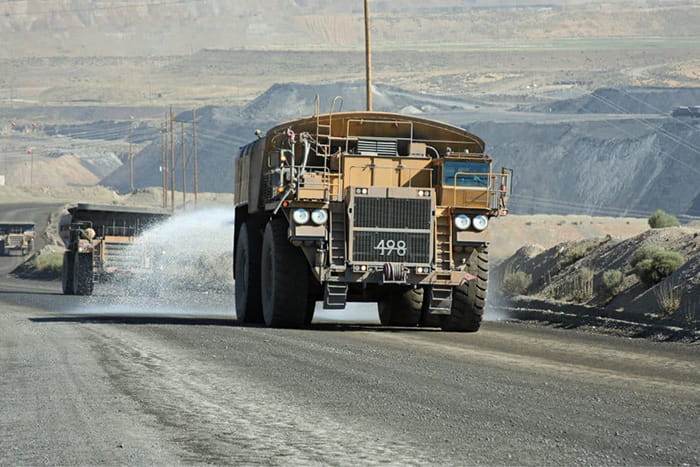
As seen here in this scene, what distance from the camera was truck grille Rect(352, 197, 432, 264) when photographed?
19.6 m

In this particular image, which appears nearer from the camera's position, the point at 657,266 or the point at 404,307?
the point at 404,307

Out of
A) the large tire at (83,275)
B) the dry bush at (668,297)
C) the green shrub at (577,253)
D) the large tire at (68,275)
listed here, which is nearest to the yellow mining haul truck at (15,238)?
the large tire at (68,275)

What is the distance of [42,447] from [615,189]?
10393 cm

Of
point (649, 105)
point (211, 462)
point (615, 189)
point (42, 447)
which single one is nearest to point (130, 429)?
point (42, 447)

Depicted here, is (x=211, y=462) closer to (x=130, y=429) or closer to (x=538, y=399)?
(x=130, y=429)

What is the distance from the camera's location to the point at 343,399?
38.3 feet

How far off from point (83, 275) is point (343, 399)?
3239 cm

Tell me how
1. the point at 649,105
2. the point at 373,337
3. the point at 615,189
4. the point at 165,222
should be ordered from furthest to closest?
the point at 649,105 < the point at 615,189 < the point at 165,222 < the point at 373,337

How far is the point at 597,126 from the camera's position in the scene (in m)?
122

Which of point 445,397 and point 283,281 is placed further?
point 283,281

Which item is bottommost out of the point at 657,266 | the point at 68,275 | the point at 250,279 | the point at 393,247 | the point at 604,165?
the point at 68,275

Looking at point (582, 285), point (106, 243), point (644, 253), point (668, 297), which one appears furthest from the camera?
point (106, 243)

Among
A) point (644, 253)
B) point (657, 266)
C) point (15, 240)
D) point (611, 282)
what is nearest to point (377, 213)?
point (657, 266)

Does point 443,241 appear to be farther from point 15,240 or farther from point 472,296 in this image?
point 15,240
